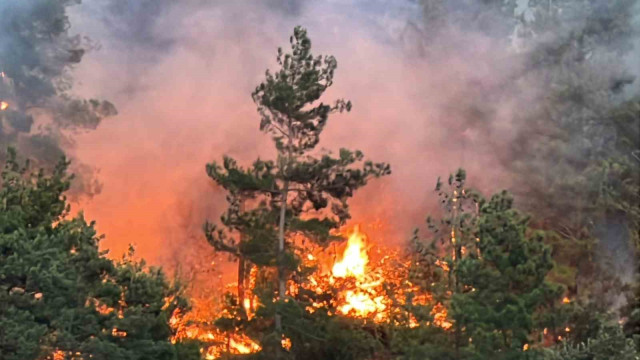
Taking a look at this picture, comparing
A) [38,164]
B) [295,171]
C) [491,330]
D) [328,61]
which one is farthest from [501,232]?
[38,164]

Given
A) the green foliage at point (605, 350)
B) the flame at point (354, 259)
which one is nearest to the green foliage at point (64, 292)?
the green foliage at point (605, 350)

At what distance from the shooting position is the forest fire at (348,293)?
15.2 meters

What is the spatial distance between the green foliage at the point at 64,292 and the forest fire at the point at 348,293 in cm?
241

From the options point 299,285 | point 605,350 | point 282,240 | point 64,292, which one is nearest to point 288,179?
point 282,240

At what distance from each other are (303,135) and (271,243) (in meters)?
2.69

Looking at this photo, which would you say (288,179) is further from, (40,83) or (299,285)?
(40,83)

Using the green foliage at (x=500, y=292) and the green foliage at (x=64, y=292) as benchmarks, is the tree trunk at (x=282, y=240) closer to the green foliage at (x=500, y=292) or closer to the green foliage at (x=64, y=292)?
the green foliage at (x=64, y=292)

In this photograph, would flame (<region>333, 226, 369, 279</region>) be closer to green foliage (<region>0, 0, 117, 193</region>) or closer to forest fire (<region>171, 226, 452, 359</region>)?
forest fire (<region>171, 226, 452, 359</region>)

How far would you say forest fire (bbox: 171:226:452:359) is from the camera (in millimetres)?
15164

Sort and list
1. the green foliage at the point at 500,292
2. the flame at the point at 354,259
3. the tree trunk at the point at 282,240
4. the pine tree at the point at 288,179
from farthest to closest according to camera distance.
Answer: the flame at the point at 354,259
the tree trunk at the point at 282,240
the pine tree at the point at 288,179
the green foliage at the point at 500,292

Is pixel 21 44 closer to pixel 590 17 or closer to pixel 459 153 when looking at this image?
pixel 459 153

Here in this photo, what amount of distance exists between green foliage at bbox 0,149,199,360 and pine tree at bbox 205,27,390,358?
2333 millimetres

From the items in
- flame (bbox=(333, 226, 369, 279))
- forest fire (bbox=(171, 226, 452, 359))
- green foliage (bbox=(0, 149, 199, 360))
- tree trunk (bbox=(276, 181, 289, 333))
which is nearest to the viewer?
green foliage (bbox=(0, 149, 199, 360))

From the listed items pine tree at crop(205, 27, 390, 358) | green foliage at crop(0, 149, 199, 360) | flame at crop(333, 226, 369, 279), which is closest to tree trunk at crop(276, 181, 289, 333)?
pine tree at crop(205, 27, 390, 358)
